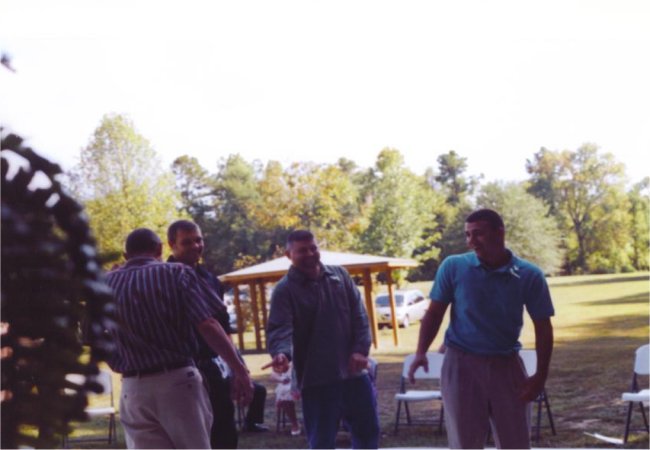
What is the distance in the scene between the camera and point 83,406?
50cm

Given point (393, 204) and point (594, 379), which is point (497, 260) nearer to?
point (594, 379)

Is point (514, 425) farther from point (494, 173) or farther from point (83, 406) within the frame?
point (494, 173)

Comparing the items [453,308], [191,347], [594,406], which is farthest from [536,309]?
[594,406]

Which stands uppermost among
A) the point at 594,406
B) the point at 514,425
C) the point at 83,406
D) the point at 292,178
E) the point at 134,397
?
the point at 292,178

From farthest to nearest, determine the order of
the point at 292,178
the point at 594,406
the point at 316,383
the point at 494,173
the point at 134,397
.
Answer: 1. the point at 494,173
2. the point at 292,178
3. the point at 594,406
4. the point at 316,383
5. the point at 134,397

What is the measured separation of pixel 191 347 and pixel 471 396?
1.10 metres

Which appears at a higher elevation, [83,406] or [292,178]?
[292,178]

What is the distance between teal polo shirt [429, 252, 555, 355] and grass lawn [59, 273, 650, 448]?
1.48m

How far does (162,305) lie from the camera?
3373 mm

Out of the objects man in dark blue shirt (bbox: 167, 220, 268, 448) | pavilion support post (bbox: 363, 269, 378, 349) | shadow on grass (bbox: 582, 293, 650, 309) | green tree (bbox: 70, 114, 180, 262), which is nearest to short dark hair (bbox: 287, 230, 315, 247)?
man in dark blue shirt (bbox: 167, 220, 268, 448)

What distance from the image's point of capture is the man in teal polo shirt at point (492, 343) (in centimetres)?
Answer: 375

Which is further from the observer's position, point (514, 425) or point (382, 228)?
point (382, 228)

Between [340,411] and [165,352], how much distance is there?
1218 millimetres

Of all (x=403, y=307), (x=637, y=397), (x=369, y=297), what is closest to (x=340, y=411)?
(x=637, y=397)
